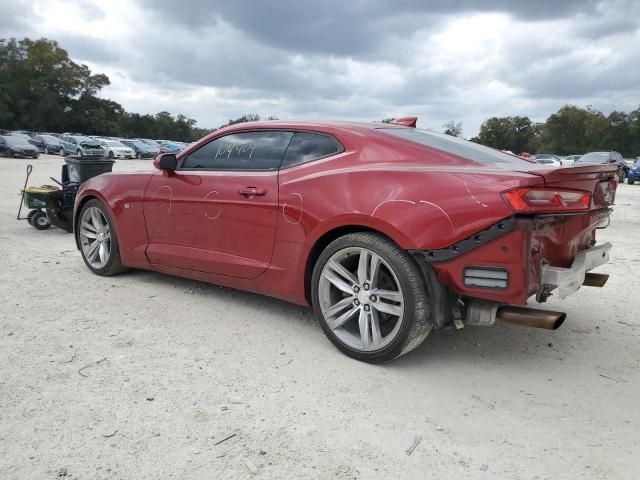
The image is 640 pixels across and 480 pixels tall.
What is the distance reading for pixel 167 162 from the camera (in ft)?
14.8

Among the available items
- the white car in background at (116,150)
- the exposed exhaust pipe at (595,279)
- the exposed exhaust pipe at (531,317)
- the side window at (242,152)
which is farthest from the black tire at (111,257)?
the white car in background at (116,150)

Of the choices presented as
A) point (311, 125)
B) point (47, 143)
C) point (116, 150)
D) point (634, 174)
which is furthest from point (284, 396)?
point (47, 143)

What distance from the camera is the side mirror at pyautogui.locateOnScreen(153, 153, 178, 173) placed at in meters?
4.51

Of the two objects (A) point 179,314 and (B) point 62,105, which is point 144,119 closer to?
(B) point 62,105

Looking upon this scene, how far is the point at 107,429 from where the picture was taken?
8.43 feet

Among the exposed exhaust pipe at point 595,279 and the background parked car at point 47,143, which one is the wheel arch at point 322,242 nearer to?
the exposed exhaust pipe at point 595,279

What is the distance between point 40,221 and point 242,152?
541 cm

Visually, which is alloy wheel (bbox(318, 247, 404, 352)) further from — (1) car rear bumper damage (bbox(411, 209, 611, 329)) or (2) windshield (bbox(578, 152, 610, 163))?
(2) windshield (bbox(578, 152, 610, 163))

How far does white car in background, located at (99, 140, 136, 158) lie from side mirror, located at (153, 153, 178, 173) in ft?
112

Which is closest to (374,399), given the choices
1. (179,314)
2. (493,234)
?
(493,234)

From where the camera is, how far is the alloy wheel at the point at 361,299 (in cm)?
330

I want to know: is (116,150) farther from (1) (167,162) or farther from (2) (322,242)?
(2) (322,242)

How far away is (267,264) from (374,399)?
1332 millimetres

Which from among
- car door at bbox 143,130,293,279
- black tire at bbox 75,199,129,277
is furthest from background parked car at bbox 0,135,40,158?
car door at bbox 143,130,293,279
